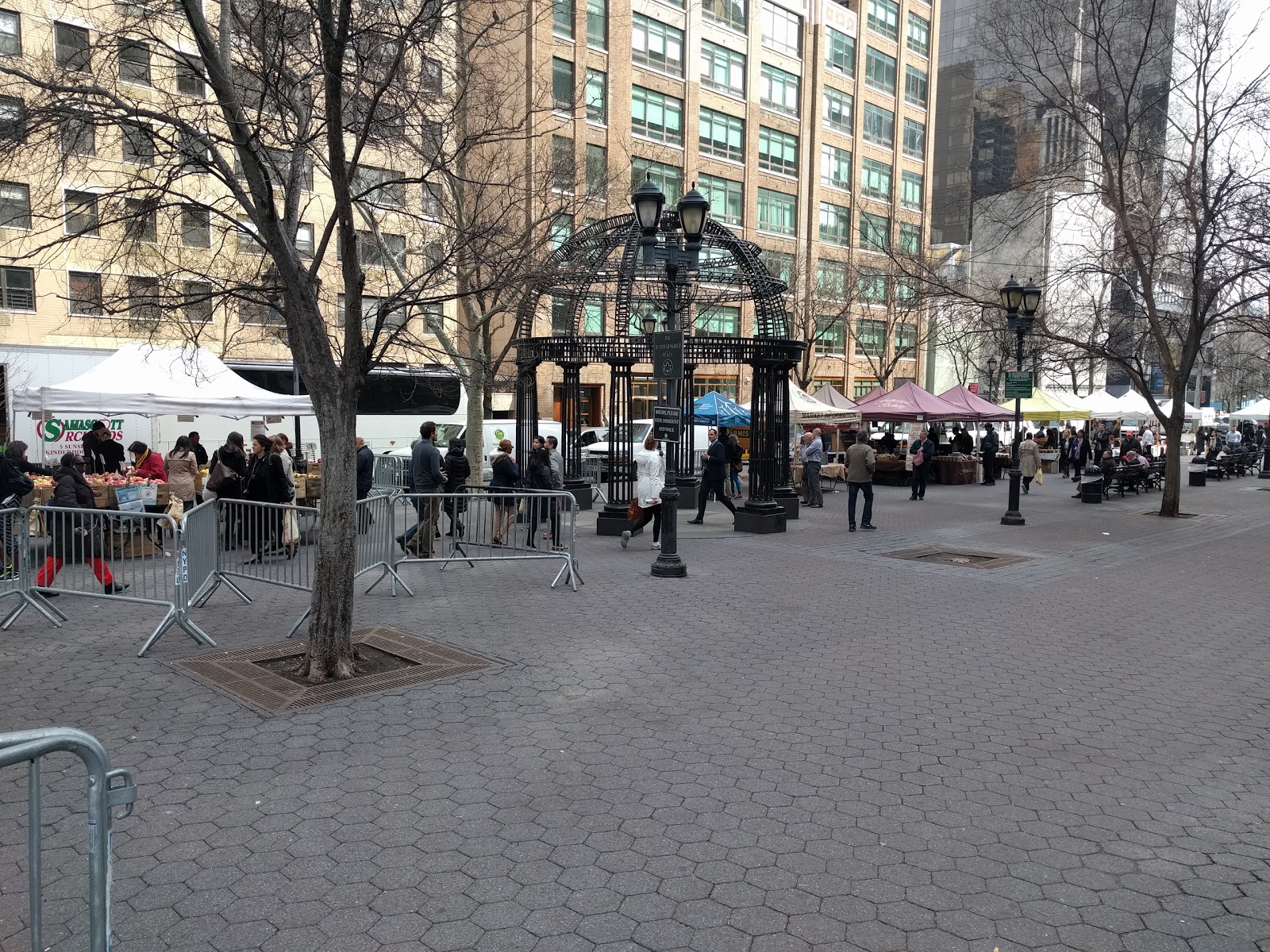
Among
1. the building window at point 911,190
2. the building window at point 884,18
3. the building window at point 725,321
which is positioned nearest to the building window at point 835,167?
the building window at point 911,190

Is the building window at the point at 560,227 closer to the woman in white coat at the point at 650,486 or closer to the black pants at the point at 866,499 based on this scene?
the woman in white coat at the point at 650,486

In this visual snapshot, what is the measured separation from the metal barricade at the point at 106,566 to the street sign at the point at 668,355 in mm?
5662

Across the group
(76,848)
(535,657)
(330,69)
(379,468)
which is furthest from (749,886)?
(379,468)

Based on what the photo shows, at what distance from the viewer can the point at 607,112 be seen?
1694 inches

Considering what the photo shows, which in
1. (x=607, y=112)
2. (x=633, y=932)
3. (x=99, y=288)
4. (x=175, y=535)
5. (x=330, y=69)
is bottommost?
(x=633, y=932)

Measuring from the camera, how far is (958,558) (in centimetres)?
1360

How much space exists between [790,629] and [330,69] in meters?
6.06

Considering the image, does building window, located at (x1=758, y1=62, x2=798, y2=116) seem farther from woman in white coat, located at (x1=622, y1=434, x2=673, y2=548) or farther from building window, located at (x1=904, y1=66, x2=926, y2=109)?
woman in white coat, located at (x1=622, y1=434, x2=673, y2=548)

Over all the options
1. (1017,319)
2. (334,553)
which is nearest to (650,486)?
(334,553)

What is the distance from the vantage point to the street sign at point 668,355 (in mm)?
11242

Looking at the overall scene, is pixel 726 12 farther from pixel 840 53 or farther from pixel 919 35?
pixel 919 35

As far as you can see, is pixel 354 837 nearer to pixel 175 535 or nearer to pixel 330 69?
pixel 175 535

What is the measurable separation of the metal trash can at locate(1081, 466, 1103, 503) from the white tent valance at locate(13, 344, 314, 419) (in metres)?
18.2

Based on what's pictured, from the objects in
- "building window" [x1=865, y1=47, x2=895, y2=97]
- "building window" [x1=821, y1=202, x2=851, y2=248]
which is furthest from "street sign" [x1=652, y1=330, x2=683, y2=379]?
"building window" [x1=865, y1=47, x2=895, y2=97]
